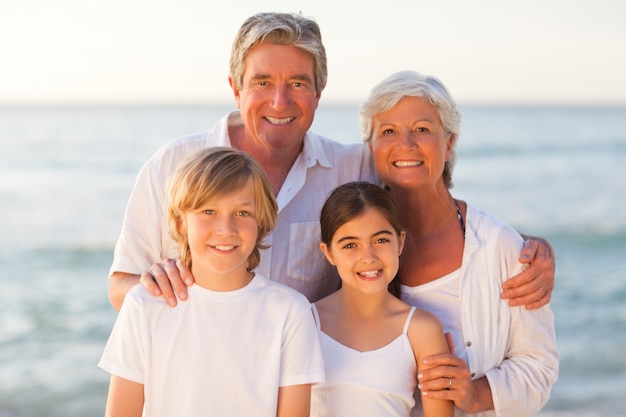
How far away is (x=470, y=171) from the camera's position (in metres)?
18.6

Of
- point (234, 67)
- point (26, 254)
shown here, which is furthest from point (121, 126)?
point (234, 67)

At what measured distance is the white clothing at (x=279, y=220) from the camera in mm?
3400

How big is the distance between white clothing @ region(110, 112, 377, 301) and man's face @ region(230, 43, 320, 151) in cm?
15

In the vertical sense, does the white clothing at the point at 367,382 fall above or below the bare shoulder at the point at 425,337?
below

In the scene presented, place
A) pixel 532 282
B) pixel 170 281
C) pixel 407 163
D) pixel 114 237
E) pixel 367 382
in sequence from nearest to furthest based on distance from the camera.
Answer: pixel 170 281, pixel 367 382, pixel 532 282, pixel 407 163, pixel 114 237

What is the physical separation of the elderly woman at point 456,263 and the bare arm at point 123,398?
1.15 m

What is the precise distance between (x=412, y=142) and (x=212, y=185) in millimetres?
988

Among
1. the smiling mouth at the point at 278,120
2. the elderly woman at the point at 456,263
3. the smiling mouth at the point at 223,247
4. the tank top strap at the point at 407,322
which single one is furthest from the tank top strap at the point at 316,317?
the smiling mouth at the point at 278,120

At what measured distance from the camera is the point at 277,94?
3.37 meters

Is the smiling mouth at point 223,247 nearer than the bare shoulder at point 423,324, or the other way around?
the smiling mouth at point 223,247

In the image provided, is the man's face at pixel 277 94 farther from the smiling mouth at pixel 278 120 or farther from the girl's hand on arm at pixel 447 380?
the girl's hand on arm at pixel 447 380

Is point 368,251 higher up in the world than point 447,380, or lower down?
higher up

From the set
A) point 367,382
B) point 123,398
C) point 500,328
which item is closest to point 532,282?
point 500,328

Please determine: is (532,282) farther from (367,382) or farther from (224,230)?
(224,230)
